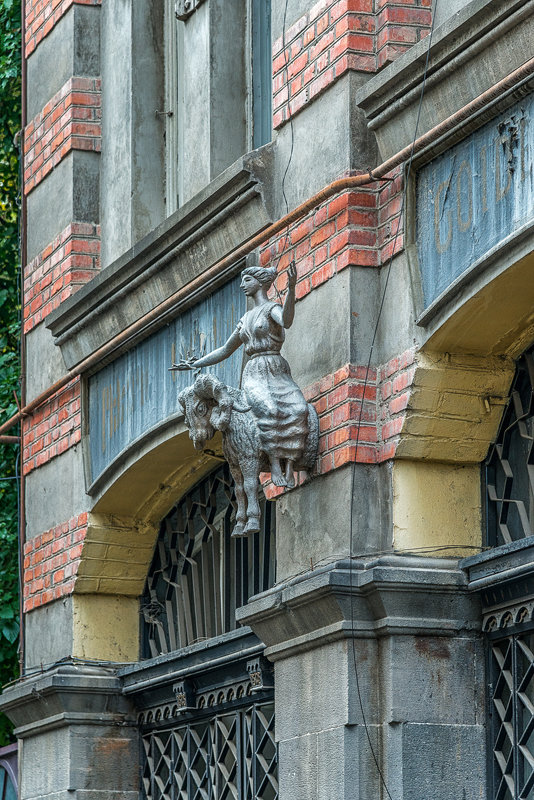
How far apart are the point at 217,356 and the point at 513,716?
232 cm

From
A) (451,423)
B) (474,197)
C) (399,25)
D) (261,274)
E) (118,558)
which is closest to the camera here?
(474,197)

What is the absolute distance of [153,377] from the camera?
391 inches

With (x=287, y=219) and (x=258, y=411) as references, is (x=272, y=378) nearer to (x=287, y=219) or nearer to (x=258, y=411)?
(x=258, y=411)

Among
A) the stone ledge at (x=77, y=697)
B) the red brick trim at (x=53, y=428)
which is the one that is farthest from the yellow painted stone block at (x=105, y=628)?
the red brick trim at (x=53, y=428)

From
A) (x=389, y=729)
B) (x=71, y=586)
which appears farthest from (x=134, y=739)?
(x=389, y=729)

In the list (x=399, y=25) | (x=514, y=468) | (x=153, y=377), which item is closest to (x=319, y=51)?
(x=399, y=25)

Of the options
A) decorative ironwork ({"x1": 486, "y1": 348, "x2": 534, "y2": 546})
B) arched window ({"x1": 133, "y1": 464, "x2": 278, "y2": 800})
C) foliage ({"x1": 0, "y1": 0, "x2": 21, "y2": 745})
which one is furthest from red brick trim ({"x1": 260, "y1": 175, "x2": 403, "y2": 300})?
foliage ({"x1": 0, "y1": 0, "x2": 21, "y2": 745})

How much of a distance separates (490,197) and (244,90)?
310 cm

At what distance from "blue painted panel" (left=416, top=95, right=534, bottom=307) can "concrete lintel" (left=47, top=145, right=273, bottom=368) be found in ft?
4.45

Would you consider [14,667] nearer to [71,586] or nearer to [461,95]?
[71,586]

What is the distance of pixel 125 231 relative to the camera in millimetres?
10773

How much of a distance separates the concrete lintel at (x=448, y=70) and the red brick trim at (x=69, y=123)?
378cm

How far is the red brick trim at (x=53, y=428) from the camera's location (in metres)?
10.9

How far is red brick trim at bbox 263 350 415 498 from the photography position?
7.52 metres
